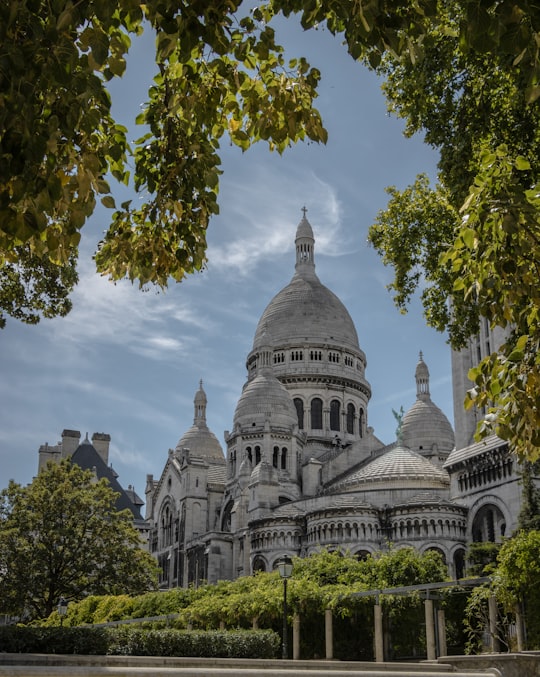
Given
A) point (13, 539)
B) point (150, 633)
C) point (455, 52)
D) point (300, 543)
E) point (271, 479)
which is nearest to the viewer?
point (455, 52)

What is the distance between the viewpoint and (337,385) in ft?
268

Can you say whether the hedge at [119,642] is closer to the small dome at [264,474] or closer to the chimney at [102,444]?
the small dome at [264,474]

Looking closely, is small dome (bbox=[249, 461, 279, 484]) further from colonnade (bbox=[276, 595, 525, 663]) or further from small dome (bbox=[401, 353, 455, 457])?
colonnade (bbox=[276, 595, 525, 663])

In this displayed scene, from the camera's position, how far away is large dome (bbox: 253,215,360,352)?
84.9 meters

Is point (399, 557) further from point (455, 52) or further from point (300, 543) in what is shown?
point (455, 52)

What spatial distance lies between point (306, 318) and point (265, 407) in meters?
16.1

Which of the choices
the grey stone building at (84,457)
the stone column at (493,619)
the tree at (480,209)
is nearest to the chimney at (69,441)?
the grey stone building at (84,457)

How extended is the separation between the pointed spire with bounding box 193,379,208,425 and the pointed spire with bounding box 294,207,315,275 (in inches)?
670

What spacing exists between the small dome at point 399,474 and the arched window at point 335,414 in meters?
13.7

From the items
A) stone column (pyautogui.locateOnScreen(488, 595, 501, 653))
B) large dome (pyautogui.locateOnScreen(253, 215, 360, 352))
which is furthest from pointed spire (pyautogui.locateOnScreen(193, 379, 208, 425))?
stone column (pyautogui.locateOnScreen(488, 595, 501, 653))

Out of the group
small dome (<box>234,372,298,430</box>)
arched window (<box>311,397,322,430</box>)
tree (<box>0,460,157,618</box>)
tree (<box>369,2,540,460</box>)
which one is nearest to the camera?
tree (<box>369,2,540,460</box>)

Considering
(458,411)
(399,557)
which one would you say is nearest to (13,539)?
(399,557)

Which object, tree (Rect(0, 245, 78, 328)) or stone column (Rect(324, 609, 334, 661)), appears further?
stone column (Rect(324, 609, 334, 661))

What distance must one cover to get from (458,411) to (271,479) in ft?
57.6
